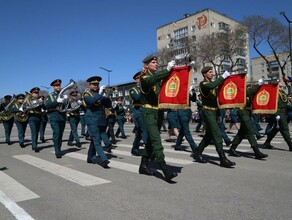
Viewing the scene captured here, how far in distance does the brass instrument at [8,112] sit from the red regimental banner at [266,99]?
9477 mm

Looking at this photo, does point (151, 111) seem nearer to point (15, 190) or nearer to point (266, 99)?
point (15, 190)

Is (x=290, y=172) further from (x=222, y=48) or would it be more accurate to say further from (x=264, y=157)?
(x=222, y=48)

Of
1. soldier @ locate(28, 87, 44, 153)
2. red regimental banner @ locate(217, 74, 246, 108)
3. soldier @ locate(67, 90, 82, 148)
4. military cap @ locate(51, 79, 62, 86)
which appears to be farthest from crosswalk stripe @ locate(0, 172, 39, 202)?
soldier @ locate(67, 90, 82, 148)

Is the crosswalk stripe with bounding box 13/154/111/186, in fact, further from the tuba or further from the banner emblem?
the banner emblem

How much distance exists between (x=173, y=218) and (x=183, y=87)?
3.20 meters

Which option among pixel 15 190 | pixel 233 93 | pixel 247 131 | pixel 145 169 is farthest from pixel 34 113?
pixel 247 131

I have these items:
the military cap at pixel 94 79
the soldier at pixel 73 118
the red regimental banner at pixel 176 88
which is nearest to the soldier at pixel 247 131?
the red regimental banner at pixel 176 88

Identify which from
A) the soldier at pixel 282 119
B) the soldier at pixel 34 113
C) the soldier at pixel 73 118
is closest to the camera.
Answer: the soldier at pixel 282 119

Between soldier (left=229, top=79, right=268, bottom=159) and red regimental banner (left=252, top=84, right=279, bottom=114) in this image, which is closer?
soldier (left=229, top=79, right=268, bottom=159)

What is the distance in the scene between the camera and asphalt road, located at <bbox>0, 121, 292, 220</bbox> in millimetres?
4410

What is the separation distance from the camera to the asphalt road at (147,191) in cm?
441

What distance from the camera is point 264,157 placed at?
27.5 feet

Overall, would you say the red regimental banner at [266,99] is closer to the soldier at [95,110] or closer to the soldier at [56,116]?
the soldier at [95,110]

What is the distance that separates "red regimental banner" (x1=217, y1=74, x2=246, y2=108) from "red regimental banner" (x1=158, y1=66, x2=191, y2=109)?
66.9 inches
